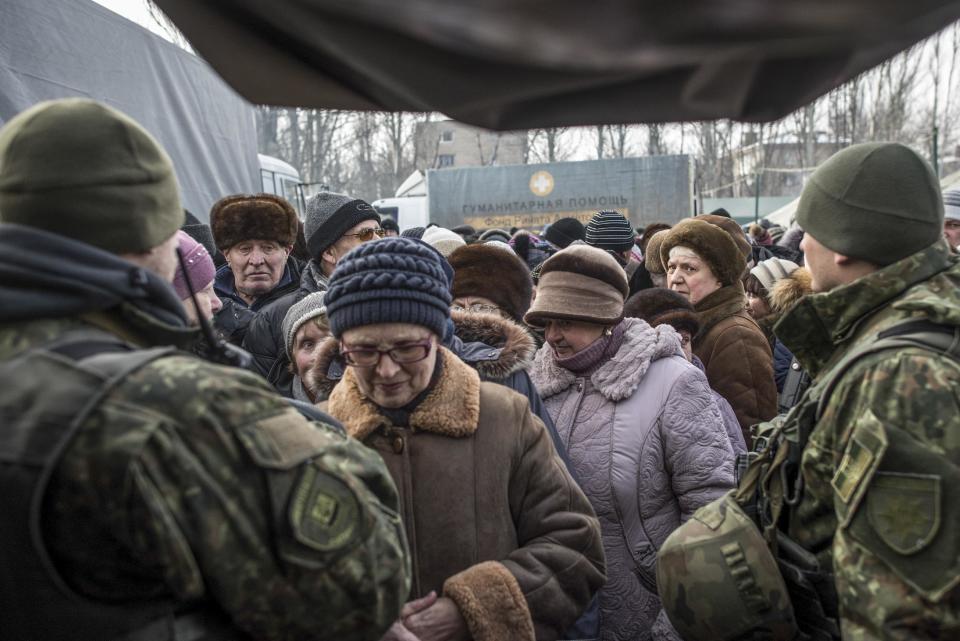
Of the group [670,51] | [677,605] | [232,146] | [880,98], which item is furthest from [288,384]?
[880,98]

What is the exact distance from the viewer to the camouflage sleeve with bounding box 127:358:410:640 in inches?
58.4

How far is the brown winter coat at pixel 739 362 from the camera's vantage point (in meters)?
4.21

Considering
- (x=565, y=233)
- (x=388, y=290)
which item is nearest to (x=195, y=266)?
(x=388, y=290)

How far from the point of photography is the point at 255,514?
156cm

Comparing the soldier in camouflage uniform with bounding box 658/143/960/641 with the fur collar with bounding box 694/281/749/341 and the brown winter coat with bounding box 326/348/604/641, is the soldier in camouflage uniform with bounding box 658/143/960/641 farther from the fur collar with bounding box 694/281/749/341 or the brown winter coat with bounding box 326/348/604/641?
the fur collar with bounding box 694/281/749/341

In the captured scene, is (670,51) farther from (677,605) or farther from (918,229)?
(677,605)

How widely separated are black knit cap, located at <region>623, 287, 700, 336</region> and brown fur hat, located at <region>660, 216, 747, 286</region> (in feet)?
1.25

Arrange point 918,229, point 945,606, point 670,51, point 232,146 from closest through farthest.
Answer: point 670,51
point 945,606
point 918,229
point 232,146

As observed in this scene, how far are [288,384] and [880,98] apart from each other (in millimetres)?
36074

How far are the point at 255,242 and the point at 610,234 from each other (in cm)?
405

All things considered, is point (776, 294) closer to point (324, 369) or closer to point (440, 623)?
point (324, 369)

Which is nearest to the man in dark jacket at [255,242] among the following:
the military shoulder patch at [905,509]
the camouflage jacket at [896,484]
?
the camouflage jacket at [896,484]

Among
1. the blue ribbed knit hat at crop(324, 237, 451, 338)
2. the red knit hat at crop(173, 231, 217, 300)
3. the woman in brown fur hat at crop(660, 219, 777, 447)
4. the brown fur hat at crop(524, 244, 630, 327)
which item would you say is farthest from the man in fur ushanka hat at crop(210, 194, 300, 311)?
the blue ribbed knit hat at crop(324, 237, 451, 338)

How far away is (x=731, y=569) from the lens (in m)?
2.31
